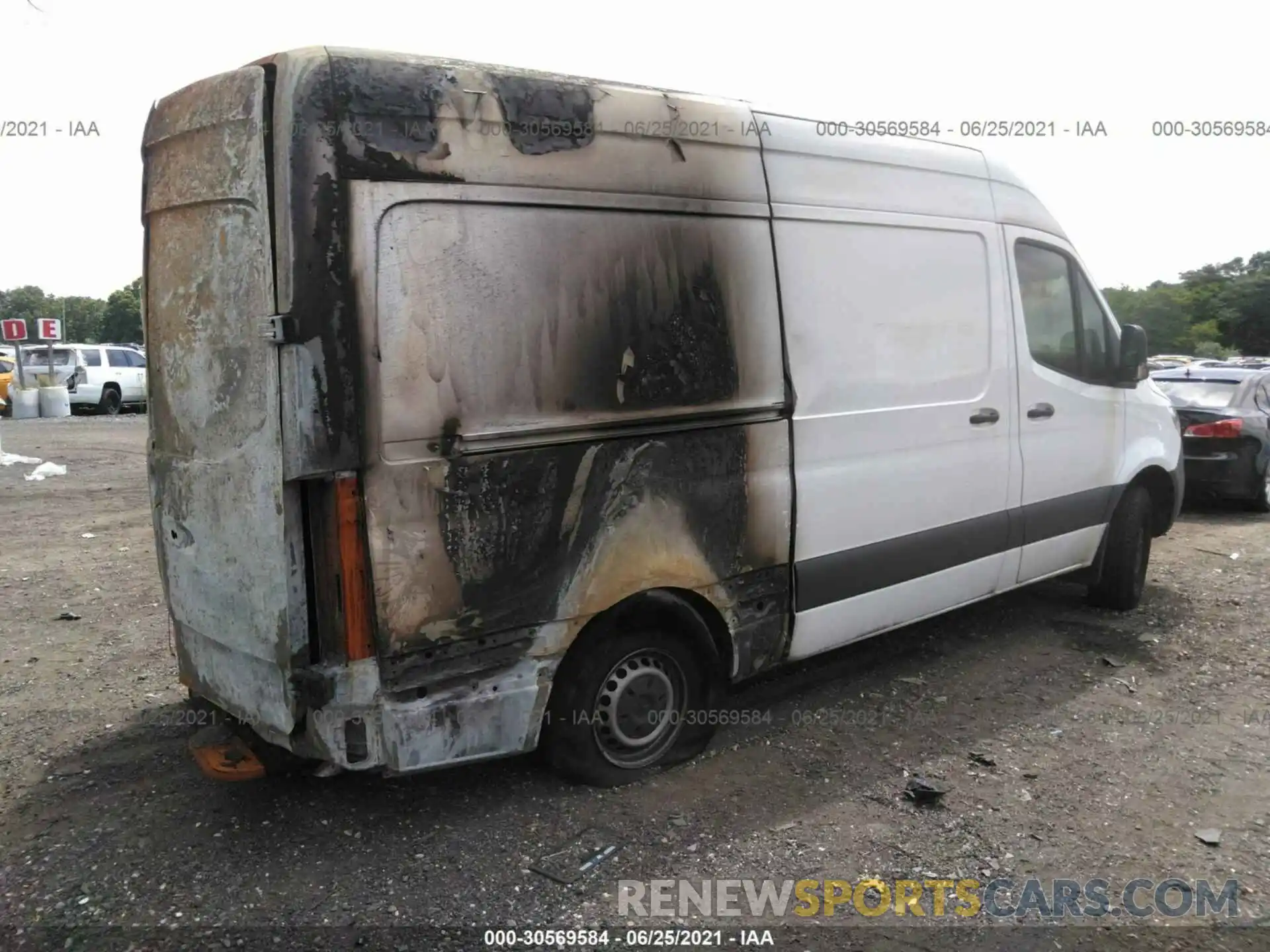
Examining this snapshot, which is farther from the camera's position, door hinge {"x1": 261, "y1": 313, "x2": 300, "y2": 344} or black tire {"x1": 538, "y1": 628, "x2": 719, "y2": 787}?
black tire {"x1": 538, "y1": 628, "x2": 719, "y2": 787}

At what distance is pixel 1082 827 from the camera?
11.4ft

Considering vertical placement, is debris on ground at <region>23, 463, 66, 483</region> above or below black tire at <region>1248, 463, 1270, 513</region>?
above

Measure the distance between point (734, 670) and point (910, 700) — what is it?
120cm

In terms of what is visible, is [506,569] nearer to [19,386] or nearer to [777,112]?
[777,112]

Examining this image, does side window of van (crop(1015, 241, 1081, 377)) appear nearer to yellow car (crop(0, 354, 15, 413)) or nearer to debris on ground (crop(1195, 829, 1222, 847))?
debris on ground (crop(1195, 829, 1222, 847))

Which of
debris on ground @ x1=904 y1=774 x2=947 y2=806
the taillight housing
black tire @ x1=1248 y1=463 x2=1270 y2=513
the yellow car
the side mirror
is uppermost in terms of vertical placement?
the yellow car

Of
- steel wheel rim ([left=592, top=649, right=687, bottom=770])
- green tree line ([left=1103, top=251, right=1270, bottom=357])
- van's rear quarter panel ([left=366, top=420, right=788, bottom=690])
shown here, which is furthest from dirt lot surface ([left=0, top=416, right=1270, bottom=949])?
green tree line ([left=1103, top=251, right=1270, bottom=357])

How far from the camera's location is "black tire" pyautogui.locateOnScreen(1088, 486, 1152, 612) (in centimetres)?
597

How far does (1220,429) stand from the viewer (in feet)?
31.2

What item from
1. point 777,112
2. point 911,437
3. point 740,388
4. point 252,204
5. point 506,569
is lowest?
point 506,569

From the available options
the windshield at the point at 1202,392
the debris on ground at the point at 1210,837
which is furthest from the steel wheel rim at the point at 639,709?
the windshield at the point at 1202,392

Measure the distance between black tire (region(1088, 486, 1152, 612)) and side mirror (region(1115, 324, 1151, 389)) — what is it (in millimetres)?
742

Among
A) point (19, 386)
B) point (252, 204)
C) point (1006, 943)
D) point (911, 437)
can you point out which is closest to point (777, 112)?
point (911, 437)

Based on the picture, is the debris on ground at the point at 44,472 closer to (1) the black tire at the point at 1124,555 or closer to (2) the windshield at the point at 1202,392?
(1) the black tire at the point at 1124,555
